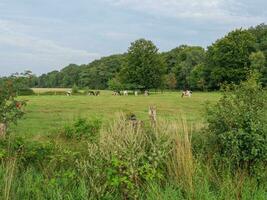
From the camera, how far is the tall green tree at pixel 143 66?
3457 inches

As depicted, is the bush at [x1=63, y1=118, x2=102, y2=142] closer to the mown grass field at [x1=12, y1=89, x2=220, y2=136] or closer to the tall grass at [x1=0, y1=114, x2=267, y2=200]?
the mown grass field at [x1=12, y1=89, x2=220, y2=136]

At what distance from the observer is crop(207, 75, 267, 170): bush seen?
839 cm

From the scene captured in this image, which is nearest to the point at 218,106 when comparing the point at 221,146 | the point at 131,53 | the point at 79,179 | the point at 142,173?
the point at 221,146

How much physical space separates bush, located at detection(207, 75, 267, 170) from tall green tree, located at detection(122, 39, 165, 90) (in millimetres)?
77569

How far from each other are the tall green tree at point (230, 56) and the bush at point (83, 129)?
71096 mm

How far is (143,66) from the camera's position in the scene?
88.1m

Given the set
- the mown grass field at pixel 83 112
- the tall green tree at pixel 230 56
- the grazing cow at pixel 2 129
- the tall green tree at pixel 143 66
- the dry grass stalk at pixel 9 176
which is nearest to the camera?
the dry grass stalk at pixel 9 176

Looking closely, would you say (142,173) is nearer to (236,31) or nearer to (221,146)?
(221,146)

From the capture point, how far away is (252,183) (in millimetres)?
8016

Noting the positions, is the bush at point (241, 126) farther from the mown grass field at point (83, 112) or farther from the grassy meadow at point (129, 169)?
the mown grass field at point (83, 112)

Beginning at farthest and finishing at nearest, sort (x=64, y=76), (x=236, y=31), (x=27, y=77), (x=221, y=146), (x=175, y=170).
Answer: (x=64, y=76) < (x=236, y=31) < (x=27, y=77) < (x=221, y=146) < (x=175, y=170)

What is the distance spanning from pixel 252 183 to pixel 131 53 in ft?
278

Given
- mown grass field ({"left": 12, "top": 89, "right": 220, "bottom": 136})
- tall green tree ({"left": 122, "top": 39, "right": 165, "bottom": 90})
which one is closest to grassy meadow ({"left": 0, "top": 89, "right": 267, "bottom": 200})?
mown grass field ({"left": 12, "top": 89, "right": 220, "bottom": 136})

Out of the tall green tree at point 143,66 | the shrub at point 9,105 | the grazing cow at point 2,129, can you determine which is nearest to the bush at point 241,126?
the shrub at point 9,105
